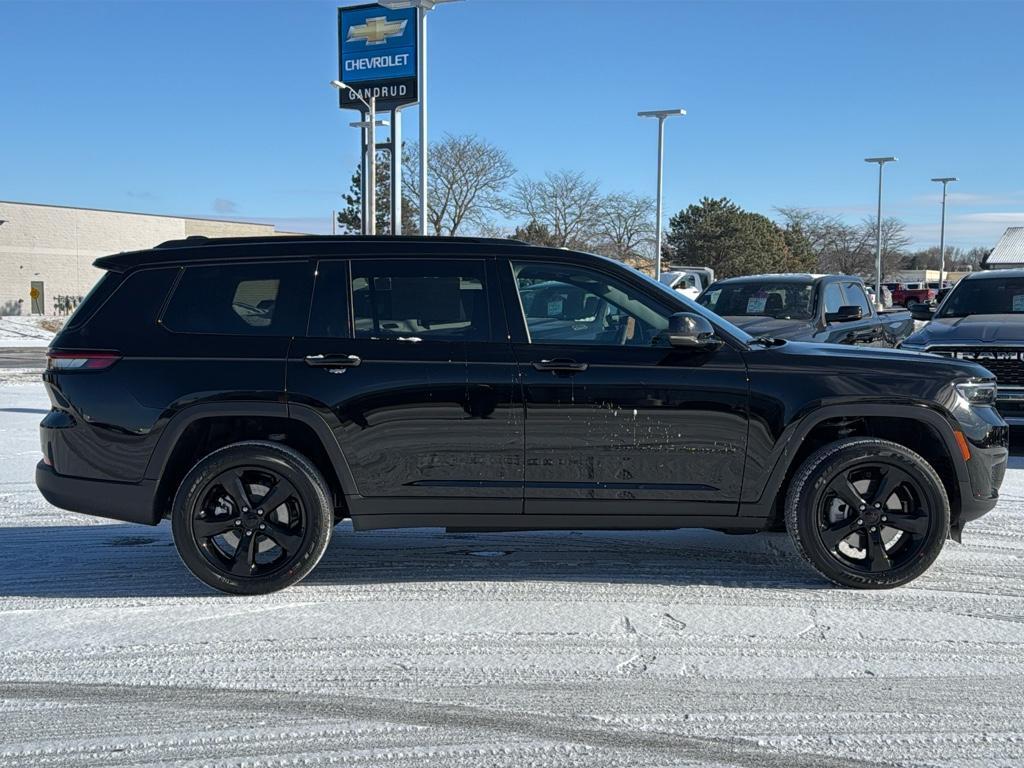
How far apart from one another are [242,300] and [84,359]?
872 millimetres

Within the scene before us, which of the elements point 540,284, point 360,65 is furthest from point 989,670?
point 360,65

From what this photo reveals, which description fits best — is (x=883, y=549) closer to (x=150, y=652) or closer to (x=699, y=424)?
(x=699, y=424)

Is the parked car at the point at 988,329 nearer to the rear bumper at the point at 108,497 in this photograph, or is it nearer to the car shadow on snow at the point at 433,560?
the car shadow on snow at the point at 433,560

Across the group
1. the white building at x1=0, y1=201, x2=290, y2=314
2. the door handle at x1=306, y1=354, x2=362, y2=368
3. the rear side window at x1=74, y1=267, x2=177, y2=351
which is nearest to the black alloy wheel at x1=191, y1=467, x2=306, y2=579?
the door handle at x1=306, y1=354, x2=362, y2=368

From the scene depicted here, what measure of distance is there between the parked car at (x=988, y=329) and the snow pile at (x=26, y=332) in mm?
28803

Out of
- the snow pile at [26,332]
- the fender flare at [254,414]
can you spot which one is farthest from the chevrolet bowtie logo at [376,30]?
the fender flare at [254,414]

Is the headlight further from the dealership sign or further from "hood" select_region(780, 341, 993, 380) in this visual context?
the dealership sign

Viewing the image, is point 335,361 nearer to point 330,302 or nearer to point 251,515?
point 330,302

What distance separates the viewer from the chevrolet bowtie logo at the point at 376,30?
32.9 m

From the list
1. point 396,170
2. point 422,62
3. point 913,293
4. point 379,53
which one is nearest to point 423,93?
point 422,62

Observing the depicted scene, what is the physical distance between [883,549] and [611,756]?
2.44 metres

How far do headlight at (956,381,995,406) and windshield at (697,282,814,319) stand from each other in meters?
6.81

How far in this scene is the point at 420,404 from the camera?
5.00 meters

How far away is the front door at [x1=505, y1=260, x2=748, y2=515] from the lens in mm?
4988
